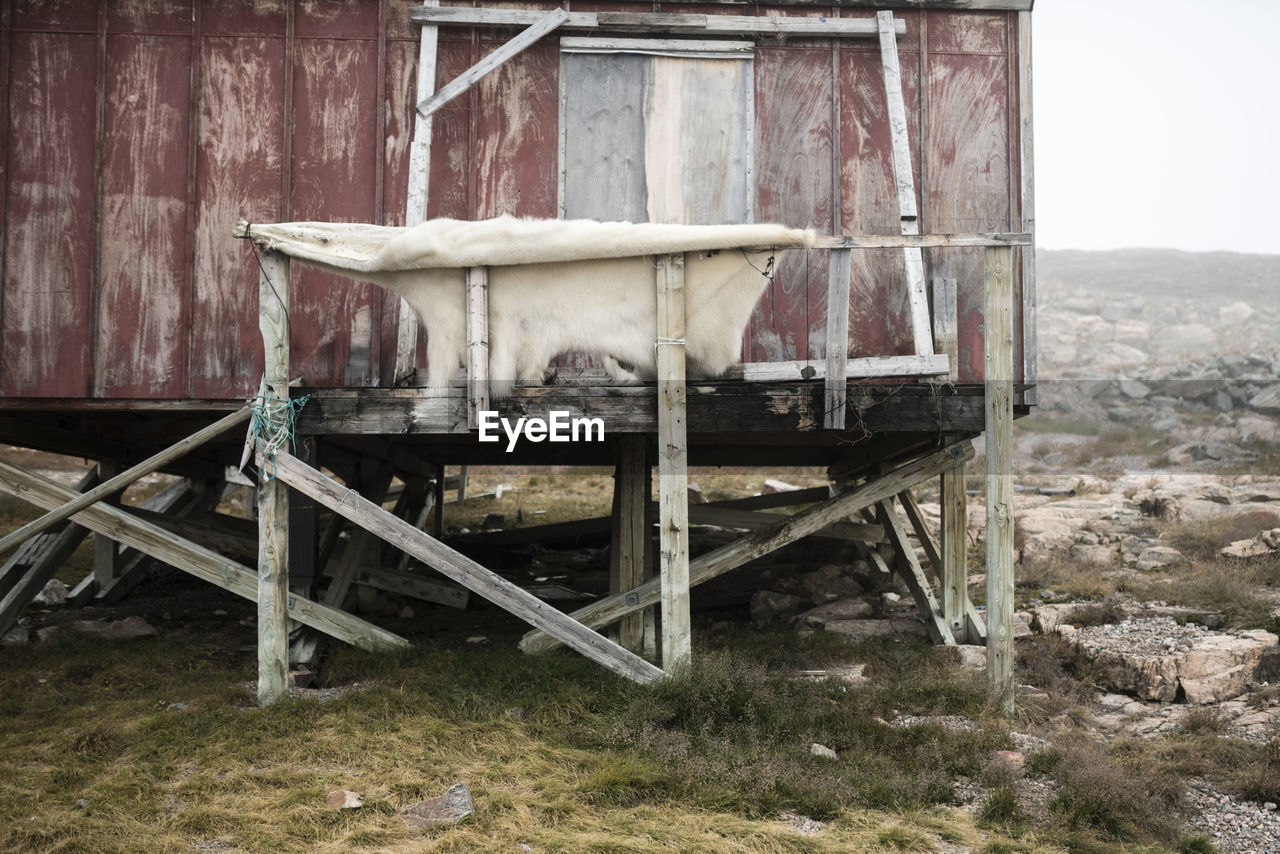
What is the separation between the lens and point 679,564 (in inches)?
271

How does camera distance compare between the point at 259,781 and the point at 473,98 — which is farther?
the point at 473,98

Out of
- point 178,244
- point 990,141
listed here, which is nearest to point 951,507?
point 990,141

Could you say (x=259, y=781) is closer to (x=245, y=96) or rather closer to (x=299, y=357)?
(x=299, y=357)

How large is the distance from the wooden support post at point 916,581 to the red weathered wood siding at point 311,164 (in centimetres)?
246

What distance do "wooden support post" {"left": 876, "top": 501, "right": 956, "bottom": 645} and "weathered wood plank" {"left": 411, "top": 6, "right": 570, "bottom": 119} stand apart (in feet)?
18.9

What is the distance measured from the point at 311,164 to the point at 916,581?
22.9 feet

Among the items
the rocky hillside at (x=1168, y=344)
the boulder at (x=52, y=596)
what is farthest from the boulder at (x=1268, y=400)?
the boulder at (x=52, y=596)

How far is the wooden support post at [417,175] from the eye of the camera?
8.03m

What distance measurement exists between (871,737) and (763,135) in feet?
16.6

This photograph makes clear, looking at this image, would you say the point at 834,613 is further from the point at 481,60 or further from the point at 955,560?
the point at 481,60

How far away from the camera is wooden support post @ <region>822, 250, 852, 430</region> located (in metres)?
7.07

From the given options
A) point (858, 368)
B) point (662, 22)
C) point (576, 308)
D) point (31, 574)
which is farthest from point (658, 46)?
point (31, 574)

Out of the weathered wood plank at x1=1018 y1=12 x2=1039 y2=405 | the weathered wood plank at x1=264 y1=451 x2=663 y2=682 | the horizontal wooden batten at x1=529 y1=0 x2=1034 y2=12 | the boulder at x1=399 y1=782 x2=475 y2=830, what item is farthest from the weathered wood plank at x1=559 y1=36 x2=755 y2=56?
the boulder at x1=399 y1=782 x2=475 y2=830

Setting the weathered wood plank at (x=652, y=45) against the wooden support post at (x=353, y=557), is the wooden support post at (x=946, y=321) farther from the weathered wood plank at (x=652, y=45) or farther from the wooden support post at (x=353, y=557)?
the wooden support post at (x=353, y=557)
